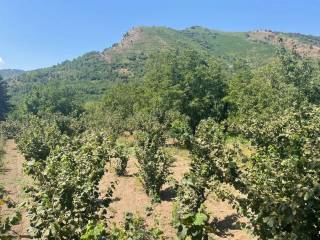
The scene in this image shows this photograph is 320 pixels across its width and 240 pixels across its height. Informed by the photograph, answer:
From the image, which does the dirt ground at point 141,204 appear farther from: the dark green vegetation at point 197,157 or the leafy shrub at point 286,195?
Result: the leafy shrub at point 286,195

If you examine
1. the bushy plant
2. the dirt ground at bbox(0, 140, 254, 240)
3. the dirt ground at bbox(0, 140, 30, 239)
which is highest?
the bushy plant

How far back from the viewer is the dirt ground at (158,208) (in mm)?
19141

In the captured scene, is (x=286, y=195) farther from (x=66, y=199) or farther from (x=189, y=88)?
(x=189, y=88)

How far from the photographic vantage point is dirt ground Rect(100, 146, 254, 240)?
19.1 meters

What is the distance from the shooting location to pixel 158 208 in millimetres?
23219

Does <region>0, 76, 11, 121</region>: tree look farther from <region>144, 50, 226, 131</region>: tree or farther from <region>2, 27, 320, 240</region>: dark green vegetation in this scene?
<region>144, 50, 226, 131</region>: tree

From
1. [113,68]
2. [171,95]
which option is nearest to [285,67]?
[171,95]

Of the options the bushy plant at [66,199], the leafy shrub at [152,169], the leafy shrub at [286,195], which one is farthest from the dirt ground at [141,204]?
the leafy shrub at [286,195]

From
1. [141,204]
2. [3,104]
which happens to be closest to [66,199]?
[141,204]

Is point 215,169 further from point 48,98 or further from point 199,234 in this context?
point 48,98

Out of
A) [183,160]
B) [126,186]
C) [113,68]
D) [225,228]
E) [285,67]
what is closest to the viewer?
[225,228]

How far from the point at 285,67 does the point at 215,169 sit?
6251 centimetres

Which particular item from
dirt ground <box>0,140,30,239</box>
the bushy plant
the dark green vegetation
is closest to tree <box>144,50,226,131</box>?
the dark green vegetation

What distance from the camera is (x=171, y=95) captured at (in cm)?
5978
